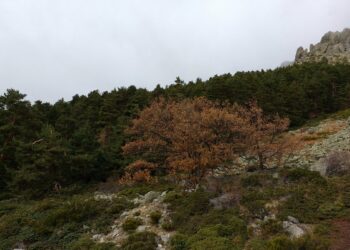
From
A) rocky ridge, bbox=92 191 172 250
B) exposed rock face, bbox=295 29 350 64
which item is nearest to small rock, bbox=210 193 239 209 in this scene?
rocky ridge, bbox=92 191 172 250

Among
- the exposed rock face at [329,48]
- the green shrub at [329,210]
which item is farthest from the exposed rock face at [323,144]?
the exposed rock face at [329,48]

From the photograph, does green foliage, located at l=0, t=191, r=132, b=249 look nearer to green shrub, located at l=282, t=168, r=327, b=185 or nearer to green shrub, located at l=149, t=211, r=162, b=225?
green shrub, located at l=149, t=211, r=162, b=225

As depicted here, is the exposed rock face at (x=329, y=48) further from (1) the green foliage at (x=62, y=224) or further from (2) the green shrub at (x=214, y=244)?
(2) the green shrub at (x=214, y=244)

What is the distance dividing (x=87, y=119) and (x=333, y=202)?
37.1 meters

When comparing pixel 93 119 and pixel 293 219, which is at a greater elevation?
pixel 93 119

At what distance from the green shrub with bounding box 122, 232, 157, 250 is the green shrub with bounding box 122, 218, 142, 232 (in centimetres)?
113

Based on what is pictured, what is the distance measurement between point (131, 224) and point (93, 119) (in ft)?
A: 112

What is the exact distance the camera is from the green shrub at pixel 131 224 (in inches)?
732

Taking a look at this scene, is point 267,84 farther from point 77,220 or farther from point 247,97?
point 77,220

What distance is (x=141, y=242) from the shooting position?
647 inches

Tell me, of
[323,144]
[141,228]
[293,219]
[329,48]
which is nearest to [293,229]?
[293,219]

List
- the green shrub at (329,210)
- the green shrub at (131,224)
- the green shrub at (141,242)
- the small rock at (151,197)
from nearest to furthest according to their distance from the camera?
the green shrub at (141,242) < the green shrub at (329,210) < the green shrub at (131,224) < the small rock at (151,197)

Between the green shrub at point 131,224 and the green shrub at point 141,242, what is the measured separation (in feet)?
3.70

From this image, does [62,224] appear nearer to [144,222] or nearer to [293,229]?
[144,222]
